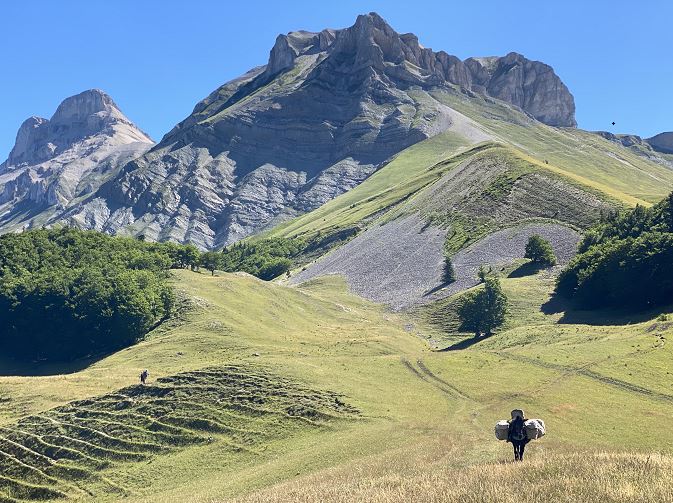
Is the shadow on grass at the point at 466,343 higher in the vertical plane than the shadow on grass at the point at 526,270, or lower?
lower

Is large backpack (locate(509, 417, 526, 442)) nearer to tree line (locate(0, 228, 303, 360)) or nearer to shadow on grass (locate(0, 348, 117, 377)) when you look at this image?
shadow on grass (locate(0, 348, 117, 377))

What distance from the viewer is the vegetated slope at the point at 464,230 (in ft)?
420

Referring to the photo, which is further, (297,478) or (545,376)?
(545,376)

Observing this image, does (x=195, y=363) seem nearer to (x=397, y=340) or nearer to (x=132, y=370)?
(x=132, y=370)

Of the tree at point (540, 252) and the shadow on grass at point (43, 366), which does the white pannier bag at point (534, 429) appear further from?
the tree at point (540, 252)

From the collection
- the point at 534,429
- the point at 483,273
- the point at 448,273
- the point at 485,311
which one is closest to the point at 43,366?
the point at 485,311

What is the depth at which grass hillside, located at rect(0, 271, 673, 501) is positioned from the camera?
858 inches

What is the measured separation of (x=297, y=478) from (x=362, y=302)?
90.0 meters

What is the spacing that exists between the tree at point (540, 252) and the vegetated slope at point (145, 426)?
82160 millimetres

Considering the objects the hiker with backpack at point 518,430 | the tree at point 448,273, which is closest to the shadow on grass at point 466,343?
the tree at point 448,273

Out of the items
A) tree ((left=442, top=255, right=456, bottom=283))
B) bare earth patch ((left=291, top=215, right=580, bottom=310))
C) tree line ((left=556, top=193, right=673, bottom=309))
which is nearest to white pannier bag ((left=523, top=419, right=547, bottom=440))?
tree line ((left=556, top=193, right=673, bottom=309))

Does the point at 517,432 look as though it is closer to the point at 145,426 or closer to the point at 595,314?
the point at 145,426

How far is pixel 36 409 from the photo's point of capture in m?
50.9

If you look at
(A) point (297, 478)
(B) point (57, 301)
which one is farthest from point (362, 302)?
(A) point (297, 478)
